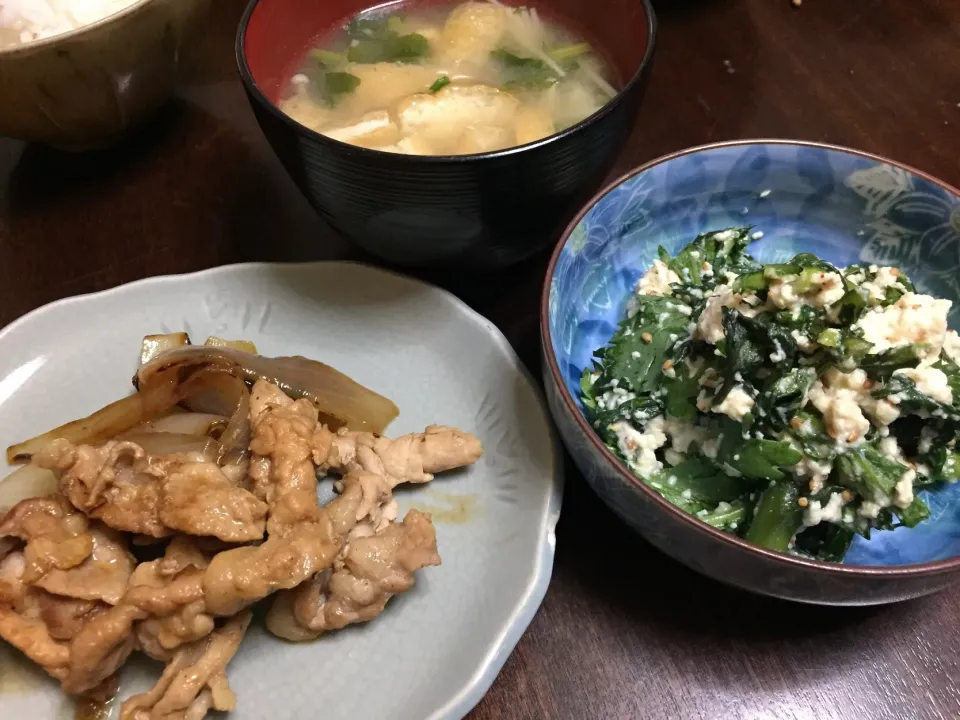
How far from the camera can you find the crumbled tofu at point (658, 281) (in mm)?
1317

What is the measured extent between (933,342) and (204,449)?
1.16 metres

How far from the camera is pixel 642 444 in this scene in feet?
3.68

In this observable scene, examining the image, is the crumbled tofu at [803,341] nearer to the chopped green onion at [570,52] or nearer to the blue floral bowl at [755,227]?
the blue floral bowl at [755,227]

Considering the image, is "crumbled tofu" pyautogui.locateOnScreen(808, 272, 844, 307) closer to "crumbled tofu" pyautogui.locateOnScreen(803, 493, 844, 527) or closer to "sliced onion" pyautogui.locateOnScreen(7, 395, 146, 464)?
"crumbled tofu" pyautogui.locateOnScreen(803, 493, 844, 527)

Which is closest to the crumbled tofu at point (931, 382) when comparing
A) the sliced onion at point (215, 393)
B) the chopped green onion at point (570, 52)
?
the chopped green onion at point (570, 52)

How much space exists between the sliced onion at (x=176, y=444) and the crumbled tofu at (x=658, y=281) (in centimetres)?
81

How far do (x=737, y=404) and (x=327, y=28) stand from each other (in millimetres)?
1244

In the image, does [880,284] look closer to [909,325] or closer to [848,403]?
[909,325]

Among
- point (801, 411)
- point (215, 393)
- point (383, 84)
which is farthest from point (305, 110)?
point (801, 411)

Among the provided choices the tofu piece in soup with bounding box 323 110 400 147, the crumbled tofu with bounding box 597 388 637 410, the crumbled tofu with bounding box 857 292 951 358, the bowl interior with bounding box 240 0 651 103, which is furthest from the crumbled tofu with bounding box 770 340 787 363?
the tofu piece in soup with bounding box 323 110 400 147

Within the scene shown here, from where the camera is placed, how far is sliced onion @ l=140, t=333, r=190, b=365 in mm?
1379

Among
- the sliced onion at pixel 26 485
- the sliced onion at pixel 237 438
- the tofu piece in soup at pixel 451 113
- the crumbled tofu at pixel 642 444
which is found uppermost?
the tofu piece in soup at pixel 451 113

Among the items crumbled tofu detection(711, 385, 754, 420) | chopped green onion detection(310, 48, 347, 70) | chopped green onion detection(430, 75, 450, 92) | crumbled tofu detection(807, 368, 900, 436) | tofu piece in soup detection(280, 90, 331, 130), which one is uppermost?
chopped green onion detection(310, 48, 347, 70)

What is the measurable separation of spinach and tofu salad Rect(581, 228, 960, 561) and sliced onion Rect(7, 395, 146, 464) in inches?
31.9
